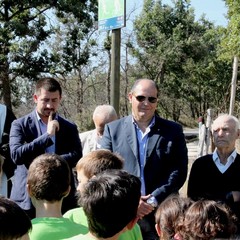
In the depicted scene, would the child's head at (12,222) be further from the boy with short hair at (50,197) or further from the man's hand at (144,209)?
the man's hand at (144,209)

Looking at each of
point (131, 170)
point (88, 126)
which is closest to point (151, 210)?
point (131, 170)

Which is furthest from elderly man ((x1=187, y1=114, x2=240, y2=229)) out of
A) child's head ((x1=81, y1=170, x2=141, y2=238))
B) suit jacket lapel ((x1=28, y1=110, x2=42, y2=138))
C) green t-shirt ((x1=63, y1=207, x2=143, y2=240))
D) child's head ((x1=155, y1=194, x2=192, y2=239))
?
child's head ((x1=81, y1=170, x2=141, y2=238))

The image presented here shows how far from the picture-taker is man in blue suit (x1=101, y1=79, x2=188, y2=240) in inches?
147

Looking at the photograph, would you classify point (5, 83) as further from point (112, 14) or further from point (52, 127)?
→ point (52, 127)

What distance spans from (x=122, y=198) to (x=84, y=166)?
862mm

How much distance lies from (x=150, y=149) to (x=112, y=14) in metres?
2.09

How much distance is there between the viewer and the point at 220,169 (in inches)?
148

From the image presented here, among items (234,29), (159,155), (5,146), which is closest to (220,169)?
(159,155)

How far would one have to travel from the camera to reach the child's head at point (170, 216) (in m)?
2.48

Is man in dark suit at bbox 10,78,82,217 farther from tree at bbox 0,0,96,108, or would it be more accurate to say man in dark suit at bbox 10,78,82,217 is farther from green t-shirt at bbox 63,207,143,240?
tree at bbox 0,0,96,108

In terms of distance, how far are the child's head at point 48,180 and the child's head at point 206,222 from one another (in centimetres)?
76

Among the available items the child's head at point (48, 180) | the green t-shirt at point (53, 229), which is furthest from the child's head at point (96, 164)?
the green t-shirt at point (53, 229)

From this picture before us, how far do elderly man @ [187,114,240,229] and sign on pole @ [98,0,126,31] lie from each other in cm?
191

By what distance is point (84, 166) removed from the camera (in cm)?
285
